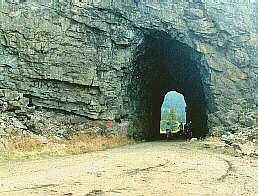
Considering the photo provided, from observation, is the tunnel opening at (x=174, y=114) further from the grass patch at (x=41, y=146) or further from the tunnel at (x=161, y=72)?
the grass patch at (x=41, y=146)

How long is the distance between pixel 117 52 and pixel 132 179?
1089 cm

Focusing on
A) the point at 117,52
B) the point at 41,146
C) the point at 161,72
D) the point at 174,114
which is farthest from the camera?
the point at 174,114

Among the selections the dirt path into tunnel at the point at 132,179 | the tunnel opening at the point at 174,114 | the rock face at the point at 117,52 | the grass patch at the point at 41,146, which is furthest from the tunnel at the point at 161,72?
the dirt path into tunnel at the point at 132,179

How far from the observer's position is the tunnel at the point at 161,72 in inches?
677

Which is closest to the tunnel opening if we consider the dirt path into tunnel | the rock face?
the rock face

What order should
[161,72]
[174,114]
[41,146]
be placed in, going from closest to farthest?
[41,146], [161,72], [174,114]

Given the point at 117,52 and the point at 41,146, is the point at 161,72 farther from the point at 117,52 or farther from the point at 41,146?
the point at 41,146

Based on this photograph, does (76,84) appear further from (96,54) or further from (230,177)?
(230,177)

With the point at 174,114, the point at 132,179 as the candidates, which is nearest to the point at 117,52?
the point at 132,179

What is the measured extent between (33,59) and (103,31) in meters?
3.90

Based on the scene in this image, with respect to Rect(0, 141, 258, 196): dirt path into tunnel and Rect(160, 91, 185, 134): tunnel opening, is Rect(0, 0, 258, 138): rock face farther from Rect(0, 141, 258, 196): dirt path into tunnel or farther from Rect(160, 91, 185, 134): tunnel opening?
Rect(160, 91, 185, 134): tunnel opening

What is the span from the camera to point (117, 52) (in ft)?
50.5

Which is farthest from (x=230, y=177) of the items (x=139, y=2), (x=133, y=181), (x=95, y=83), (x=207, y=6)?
(x=207, y=6)

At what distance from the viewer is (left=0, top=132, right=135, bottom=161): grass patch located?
891cm
